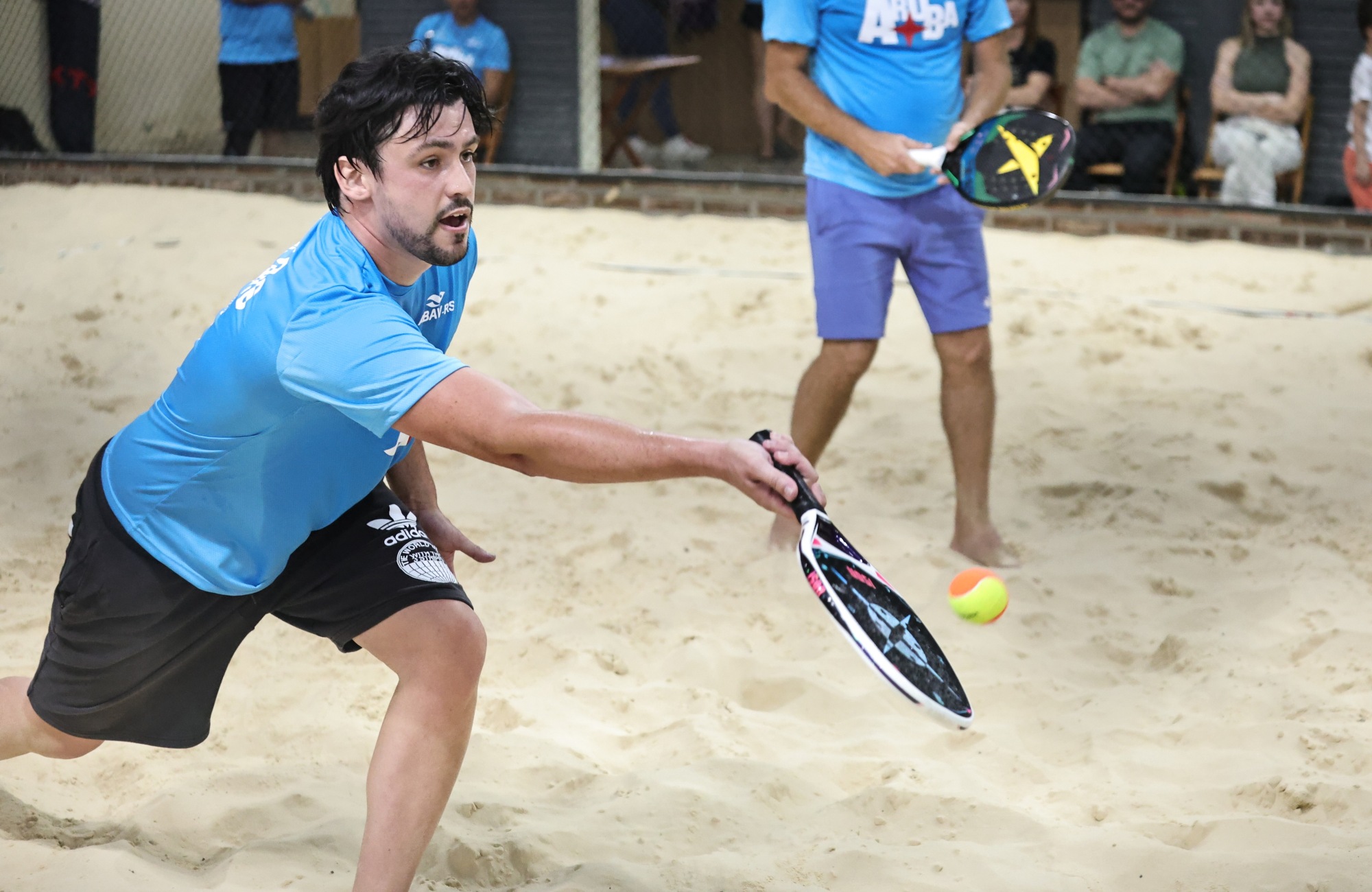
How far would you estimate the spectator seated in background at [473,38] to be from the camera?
26.6 ft

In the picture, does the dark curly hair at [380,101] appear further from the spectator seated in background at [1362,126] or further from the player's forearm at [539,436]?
the spectator seated in background at [1362,126]

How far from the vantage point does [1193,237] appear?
288 inches

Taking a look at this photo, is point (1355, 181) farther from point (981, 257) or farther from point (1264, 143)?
point (981, 257)

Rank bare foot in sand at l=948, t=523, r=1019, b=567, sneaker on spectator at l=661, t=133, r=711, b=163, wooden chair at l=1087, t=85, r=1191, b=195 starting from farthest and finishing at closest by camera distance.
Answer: sneaker on spectator at l=661, t=133, r=711, b=163 → wooden chair at l=1087, t=85, r=1191, b=195 → bare foot in sand at l=948, t=523, r=1019, b=567

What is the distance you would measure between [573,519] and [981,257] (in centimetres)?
168

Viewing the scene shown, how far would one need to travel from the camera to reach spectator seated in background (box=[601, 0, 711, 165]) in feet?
26.8

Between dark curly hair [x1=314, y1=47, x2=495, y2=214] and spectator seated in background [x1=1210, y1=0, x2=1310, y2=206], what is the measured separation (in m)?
6.09

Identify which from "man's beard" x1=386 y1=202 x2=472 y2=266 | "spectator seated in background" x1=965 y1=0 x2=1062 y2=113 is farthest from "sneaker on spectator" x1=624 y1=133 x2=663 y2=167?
"man's beard" x1=386 y1=202 x2=472 y2=266

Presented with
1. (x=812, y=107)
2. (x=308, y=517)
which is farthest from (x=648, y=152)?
(x=308, y=517)

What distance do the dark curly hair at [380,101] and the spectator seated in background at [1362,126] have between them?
623 centimetres

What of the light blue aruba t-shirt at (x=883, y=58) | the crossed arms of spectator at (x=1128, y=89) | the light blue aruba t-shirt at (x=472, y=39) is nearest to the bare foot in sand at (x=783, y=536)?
the light blue aruba t-shirt at (x=883, y=58)

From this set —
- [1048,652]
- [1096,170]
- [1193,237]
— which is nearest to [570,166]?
[1096,170]

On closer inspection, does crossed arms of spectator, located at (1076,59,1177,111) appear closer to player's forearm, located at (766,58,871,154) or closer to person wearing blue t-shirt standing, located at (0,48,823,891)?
player's forearm, located at (766,58,871,154)

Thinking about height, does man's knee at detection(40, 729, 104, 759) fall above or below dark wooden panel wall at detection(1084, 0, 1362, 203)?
below
